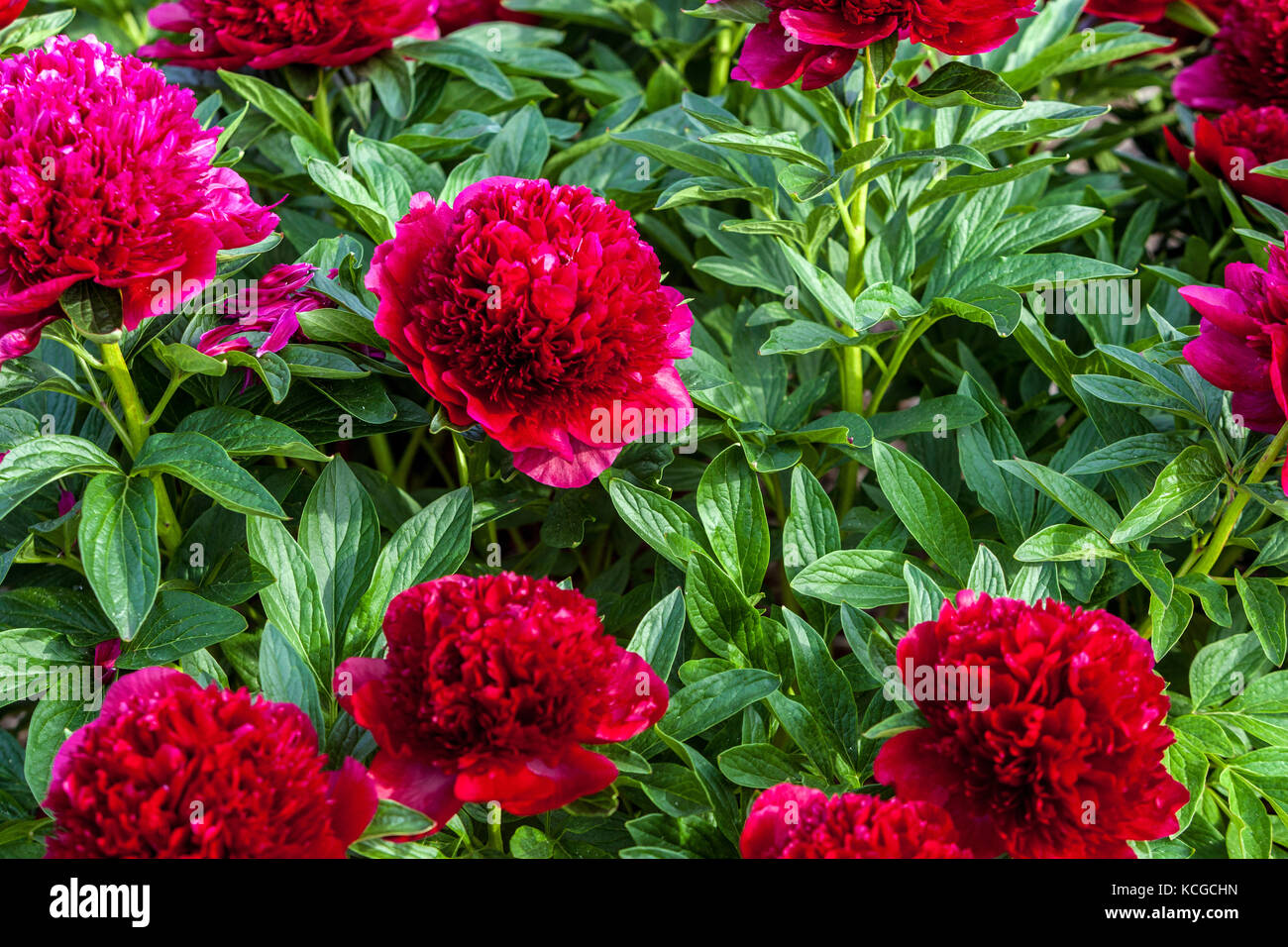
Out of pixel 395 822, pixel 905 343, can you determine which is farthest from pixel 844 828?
pixel 905 343

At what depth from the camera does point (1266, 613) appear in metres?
1.04

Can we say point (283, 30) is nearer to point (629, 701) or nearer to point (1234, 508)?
point (629, 701)

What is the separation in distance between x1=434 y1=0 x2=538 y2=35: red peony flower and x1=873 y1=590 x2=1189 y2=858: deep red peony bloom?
4.03 feet

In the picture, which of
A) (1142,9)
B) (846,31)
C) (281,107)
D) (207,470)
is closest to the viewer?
(207,470)

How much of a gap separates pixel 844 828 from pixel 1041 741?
0.15 meters

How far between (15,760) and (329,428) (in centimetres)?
43

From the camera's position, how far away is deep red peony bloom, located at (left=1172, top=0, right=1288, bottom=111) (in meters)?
1.42

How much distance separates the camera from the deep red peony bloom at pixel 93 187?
2.78 ft

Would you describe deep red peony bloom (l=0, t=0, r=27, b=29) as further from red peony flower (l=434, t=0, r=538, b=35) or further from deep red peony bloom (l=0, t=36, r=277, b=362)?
red peony flower (l=434, t=0, r=538, b=35)

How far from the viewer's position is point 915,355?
5.07 feet

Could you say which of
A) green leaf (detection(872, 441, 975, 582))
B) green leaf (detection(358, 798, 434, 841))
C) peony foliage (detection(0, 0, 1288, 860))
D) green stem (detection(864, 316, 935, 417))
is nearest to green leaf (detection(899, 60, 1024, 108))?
peony foliage (detection(0, 0, 1288, 860))

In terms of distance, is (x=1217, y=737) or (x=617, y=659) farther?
(x=1217, y=737)

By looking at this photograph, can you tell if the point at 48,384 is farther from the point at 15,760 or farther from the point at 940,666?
the point at 940,666
